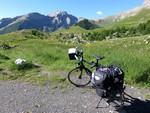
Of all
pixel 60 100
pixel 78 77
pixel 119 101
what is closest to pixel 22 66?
pixel 78 77

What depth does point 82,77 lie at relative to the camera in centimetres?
1658

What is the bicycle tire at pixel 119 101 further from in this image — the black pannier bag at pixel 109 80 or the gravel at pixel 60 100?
the black pannier bag at pixel 109 80

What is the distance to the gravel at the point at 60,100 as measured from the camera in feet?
37.8

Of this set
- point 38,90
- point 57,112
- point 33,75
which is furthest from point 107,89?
point 33,75

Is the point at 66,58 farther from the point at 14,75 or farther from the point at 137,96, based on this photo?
the point at 137,96

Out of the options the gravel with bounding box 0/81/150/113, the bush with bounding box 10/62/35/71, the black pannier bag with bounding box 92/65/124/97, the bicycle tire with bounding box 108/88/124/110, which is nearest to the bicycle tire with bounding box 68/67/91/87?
the gravel with bounding box 0/81/150/113

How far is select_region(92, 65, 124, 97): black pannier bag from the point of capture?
11.0 metres

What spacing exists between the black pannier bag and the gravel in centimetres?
86

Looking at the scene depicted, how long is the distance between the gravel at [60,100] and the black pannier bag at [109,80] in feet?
2.81

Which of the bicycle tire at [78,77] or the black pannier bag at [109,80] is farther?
the bicycle tire at [78,77]

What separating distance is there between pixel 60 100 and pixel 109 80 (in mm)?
2936

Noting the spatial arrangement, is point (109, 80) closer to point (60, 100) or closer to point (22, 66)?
point (60, 100)

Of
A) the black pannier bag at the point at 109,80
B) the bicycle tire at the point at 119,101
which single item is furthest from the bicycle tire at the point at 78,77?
the black pannier bag at the point at 109,80

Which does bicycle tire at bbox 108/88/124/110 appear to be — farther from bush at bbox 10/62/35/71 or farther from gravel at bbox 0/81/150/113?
bush at bbox 10/62/35/71
